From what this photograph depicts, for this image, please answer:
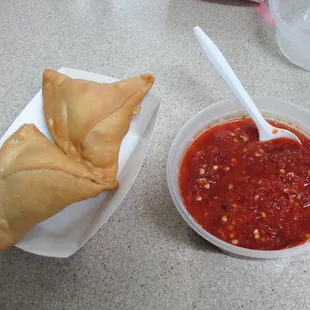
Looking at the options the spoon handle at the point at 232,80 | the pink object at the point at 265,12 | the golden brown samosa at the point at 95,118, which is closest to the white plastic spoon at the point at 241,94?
the spoon handle at the point at 232,80

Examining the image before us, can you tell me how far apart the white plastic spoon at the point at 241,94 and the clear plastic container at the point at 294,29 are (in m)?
0.27

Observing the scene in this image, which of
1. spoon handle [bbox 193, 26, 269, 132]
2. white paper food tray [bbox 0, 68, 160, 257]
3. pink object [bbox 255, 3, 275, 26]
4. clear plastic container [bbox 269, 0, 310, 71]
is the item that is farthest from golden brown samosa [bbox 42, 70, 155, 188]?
pink object [bbox 255, 3, 275, 26]

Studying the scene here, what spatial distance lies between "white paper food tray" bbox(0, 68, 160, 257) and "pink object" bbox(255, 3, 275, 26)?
19.6 inches

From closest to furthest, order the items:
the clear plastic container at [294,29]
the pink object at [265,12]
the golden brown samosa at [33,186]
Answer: the golden brown samosa at [33,186] < the clear plastic container at [294,29] < the pink object at [265,12]

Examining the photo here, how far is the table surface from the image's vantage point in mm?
806

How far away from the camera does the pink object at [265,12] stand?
4.08 feet

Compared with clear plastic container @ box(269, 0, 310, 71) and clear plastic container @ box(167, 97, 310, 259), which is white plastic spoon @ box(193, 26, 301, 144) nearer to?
clear plastic container @ box(167, 97, 310, 259)

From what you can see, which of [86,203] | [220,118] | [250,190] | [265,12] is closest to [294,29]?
[265,12]

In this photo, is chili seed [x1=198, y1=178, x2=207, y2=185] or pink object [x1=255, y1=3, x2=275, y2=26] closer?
chili seed [x1=198, y1=178, x2=207, y2=185]

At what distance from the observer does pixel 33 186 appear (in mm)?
756

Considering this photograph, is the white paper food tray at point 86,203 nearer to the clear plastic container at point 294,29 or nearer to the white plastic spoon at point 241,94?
the white plastic spoon at point 241,94

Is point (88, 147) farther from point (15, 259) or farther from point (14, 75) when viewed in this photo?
point (14, 75)

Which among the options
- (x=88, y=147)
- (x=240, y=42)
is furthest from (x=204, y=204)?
(x=240, y=42)

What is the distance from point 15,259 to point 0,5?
82cm
